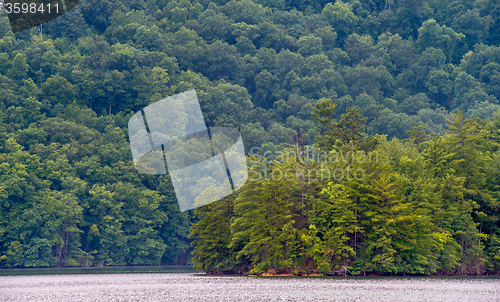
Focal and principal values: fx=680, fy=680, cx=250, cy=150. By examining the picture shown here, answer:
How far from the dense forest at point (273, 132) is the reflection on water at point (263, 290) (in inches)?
219

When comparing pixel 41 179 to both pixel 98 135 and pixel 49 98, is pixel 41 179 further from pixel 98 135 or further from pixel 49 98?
pixel 49 98

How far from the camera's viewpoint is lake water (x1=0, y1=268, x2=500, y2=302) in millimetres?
37219

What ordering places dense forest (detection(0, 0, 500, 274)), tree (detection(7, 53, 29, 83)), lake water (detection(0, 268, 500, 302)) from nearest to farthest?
1. lake water (detection(0, 268, 500, 302))
2. dense forest (detection(0, 0, 500, 274))
3. tree (detection(7, 53, 29, 83))

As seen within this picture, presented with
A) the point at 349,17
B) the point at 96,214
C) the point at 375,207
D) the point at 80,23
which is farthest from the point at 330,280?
the point at 349,17

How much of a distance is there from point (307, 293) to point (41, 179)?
179 ft

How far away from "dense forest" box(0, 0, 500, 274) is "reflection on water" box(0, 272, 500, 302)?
5561 mm

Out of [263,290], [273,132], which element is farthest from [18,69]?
[263,290]

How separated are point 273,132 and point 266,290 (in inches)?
2882

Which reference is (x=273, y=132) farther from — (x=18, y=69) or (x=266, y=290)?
(x=266, y=290)

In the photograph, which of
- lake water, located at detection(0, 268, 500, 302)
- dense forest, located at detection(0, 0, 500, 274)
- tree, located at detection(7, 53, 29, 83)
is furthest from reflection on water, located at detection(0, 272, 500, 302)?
tree, located at detection(7, 53, 29, 83)

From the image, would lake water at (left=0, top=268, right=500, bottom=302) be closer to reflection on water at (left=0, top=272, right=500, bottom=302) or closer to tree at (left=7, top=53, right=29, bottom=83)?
reflection on water at (left=0, top=272, right=500, bottom=302)

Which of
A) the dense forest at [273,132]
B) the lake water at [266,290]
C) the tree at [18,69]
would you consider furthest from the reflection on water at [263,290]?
the tree at [18,69]

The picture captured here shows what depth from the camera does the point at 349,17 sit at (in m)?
155

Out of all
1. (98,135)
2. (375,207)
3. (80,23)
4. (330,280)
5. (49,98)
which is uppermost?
(80,23)
